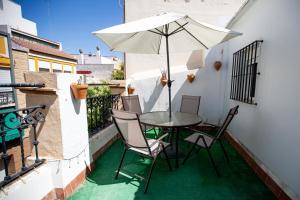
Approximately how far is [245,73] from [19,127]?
4.14 metres

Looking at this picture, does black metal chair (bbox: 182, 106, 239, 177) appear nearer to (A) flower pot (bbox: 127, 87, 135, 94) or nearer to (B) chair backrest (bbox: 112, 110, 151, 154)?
(B) chair backrest (bbox: 112, 110, 151, 154)

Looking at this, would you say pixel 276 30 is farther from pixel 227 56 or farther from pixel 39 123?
pixel 39 123

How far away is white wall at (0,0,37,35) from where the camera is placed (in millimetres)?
17844

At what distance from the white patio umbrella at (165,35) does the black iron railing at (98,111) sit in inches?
49.0

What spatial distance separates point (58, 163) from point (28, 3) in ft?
91.8

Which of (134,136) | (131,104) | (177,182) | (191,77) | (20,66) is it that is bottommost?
(177,182)

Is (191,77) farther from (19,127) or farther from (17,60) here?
(17,60)

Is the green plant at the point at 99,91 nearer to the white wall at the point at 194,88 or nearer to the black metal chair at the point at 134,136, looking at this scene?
the white wall at the point at 194,88

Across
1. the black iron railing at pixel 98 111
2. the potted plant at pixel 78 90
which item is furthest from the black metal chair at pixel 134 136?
the black iron railing at pixel 98 111

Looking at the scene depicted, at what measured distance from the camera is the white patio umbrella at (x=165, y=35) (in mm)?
2465

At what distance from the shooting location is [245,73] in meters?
3.67

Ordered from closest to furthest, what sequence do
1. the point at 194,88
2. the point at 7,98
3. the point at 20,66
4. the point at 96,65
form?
the point at 194,88 < the point at 7,98 < the point at 20,66 < the point at 96,65

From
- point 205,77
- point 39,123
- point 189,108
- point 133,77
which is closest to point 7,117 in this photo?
point 39,123

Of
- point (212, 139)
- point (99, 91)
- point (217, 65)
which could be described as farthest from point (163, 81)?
point (212, 139)
